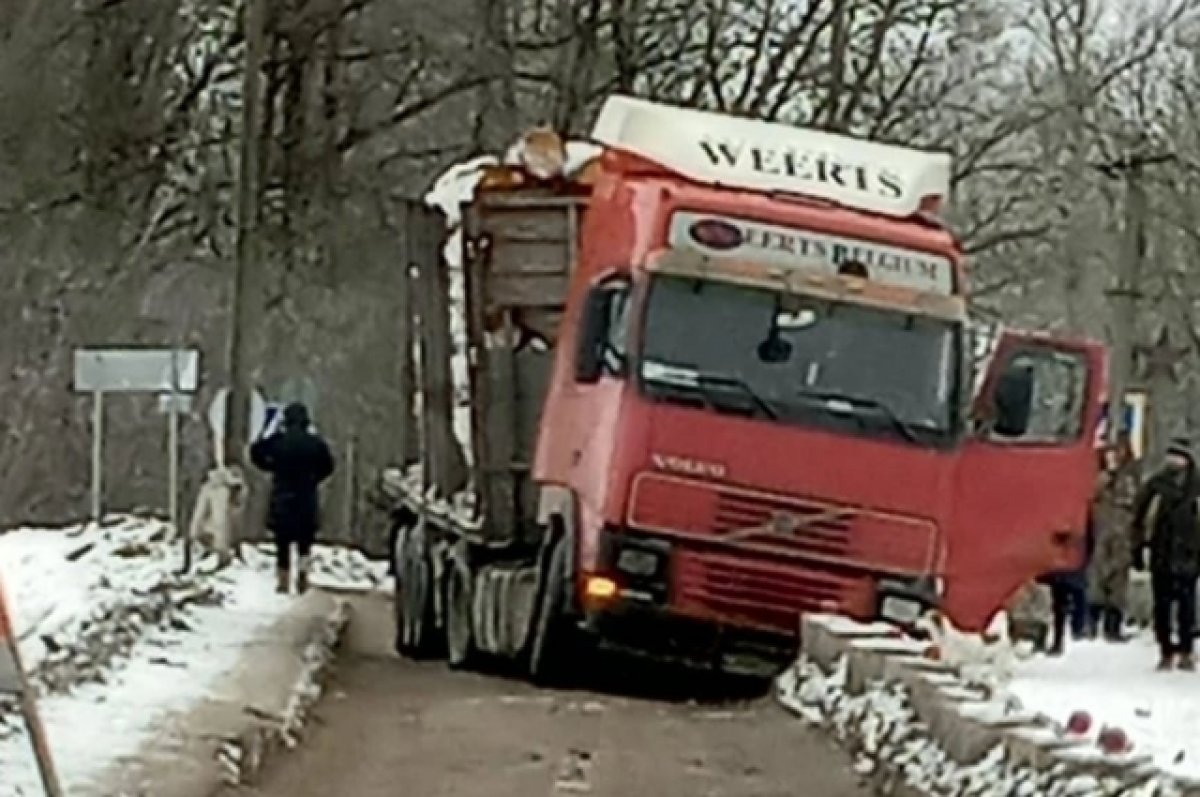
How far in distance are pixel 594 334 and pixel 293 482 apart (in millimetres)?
9010

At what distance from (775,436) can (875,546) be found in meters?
1.07

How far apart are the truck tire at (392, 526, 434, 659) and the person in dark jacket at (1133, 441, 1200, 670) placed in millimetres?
5792

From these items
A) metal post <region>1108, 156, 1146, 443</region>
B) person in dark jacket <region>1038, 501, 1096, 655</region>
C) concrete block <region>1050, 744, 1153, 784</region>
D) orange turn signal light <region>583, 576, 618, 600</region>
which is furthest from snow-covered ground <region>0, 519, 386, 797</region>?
metal post <region>1108, 156, 1146, 443</region>

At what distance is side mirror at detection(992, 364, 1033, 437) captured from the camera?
74.1 ft

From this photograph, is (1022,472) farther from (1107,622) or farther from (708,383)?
(1107,622)

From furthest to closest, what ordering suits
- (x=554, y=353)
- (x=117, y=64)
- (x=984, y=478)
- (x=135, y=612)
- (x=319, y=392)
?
(x=319, y=392)
(x=117, y=64)
(x=554, y=353)
(x=984, y=478)
(x=135, y=612)

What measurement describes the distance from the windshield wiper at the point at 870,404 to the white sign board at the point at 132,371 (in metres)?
9.05

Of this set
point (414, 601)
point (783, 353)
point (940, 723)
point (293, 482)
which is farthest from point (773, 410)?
point (293, 482)

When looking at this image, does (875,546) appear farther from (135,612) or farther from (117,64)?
(117,64)

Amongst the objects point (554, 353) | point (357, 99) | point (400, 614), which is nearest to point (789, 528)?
point (554, 353)

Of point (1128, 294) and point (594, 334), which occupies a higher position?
point (1128, 294)

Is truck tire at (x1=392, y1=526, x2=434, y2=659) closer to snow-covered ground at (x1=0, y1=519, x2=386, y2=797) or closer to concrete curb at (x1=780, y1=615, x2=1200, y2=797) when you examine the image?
snow-covered ground at (x1=0, y1=519, x2=386, y2=797)

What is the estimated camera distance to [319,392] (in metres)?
61.6

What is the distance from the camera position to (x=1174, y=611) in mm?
26891
